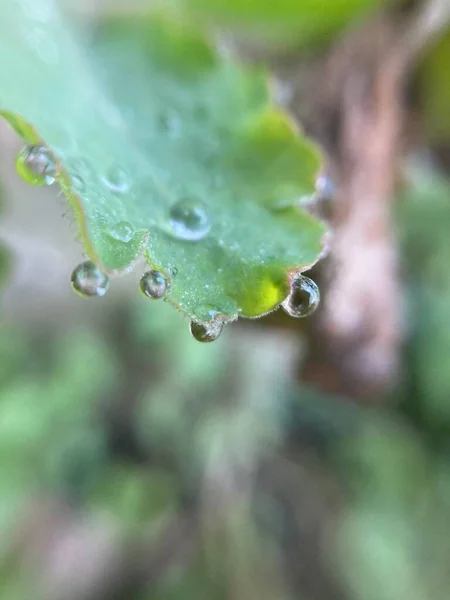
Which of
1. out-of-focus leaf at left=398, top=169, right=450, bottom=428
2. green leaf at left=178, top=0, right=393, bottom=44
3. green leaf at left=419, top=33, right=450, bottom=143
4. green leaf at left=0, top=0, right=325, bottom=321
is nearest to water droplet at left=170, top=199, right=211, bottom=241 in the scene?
green leaf at left=0, top=0, right=325, bottom=321

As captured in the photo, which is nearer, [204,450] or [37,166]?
[37,166]

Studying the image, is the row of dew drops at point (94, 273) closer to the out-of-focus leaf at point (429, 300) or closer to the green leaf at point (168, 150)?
the green leaf at point (168, 150)

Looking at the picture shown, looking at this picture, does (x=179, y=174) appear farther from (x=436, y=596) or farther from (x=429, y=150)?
(x=436, y=596)

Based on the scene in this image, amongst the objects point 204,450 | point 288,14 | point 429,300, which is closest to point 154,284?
point 288,14

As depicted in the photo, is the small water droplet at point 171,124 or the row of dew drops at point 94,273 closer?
the row of dew drops at point 94,273

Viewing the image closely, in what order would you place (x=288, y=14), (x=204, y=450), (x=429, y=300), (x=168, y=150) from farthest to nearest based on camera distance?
1. (x=429, y=300)
2. (x=204, y=450)
3. (x=288, y=14)
4. (x=168, y=150)

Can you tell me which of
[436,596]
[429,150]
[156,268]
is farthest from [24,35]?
[436,596]

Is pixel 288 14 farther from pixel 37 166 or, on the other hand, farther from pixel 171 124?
pixel 37 166

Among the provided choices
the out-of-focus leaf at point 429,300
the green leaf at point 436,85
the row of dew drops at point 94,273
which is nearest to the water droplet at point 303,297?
the row of dew drops at point 94,273
